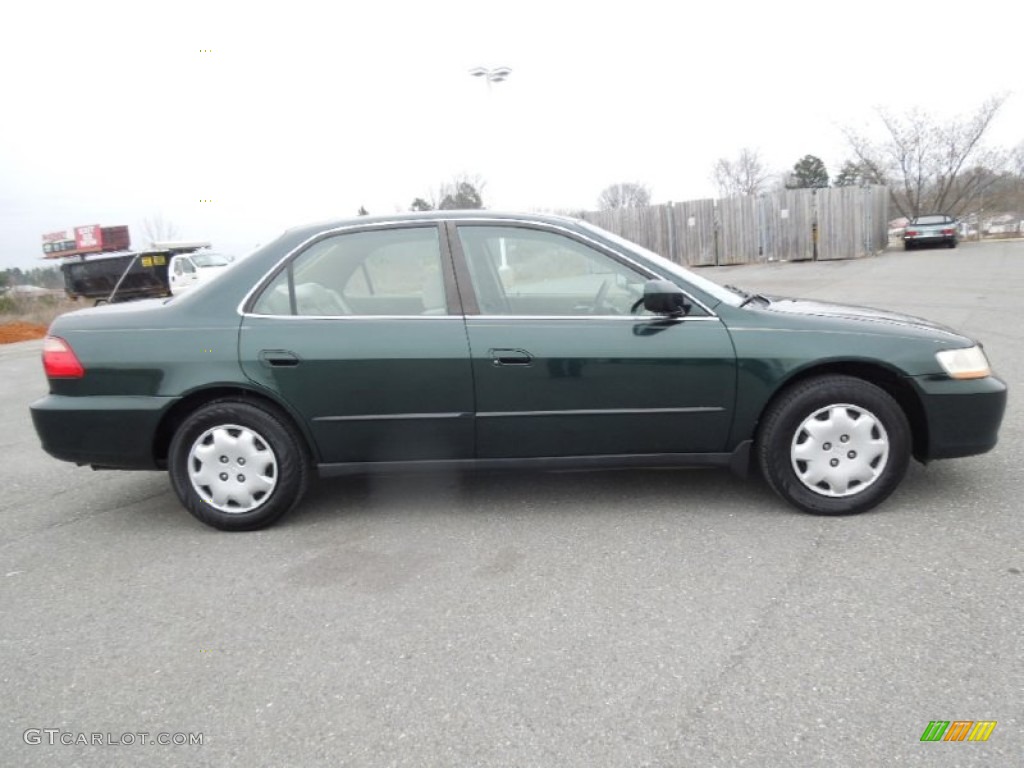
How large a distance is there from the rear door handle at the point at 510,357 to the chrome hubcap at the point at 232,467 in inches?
47.0

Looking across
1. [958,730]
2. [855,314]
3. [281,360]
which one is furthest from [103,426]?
[855,314]

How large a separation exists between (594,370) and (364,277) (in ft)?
4.15

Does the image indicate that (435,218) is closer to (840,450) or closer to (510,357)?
(510,357)

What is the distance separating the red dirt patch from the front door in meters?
18.9

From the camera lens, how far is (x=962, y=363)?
132 inches

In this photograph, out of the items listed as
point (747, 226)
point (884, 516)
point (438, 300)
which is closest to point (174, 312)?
point (438, 300)

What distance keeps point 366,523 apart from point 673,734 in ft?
6.67

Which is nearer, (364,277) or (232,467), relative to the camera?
(232,467)

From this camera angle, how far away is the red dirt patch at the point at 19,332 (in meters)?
18.3

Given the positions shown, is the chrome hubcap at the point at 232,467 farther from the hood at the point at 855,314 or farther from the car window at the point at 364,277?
the hood at the point at 855,314

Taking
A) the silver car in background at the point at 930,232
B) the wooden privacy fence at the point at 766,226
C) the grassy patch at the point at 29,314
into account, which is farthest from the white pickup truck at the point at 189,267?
the silver car in background at the point at 930,232

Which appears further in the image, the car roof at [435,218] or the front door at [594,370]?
the car roof at [435,218]

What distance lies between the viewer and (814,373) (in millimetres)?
3391

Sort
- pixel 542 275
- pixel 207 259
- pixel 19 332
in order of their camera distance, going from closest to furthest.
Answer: pixel 542 275
pixel 19 332
pixel 207 259
